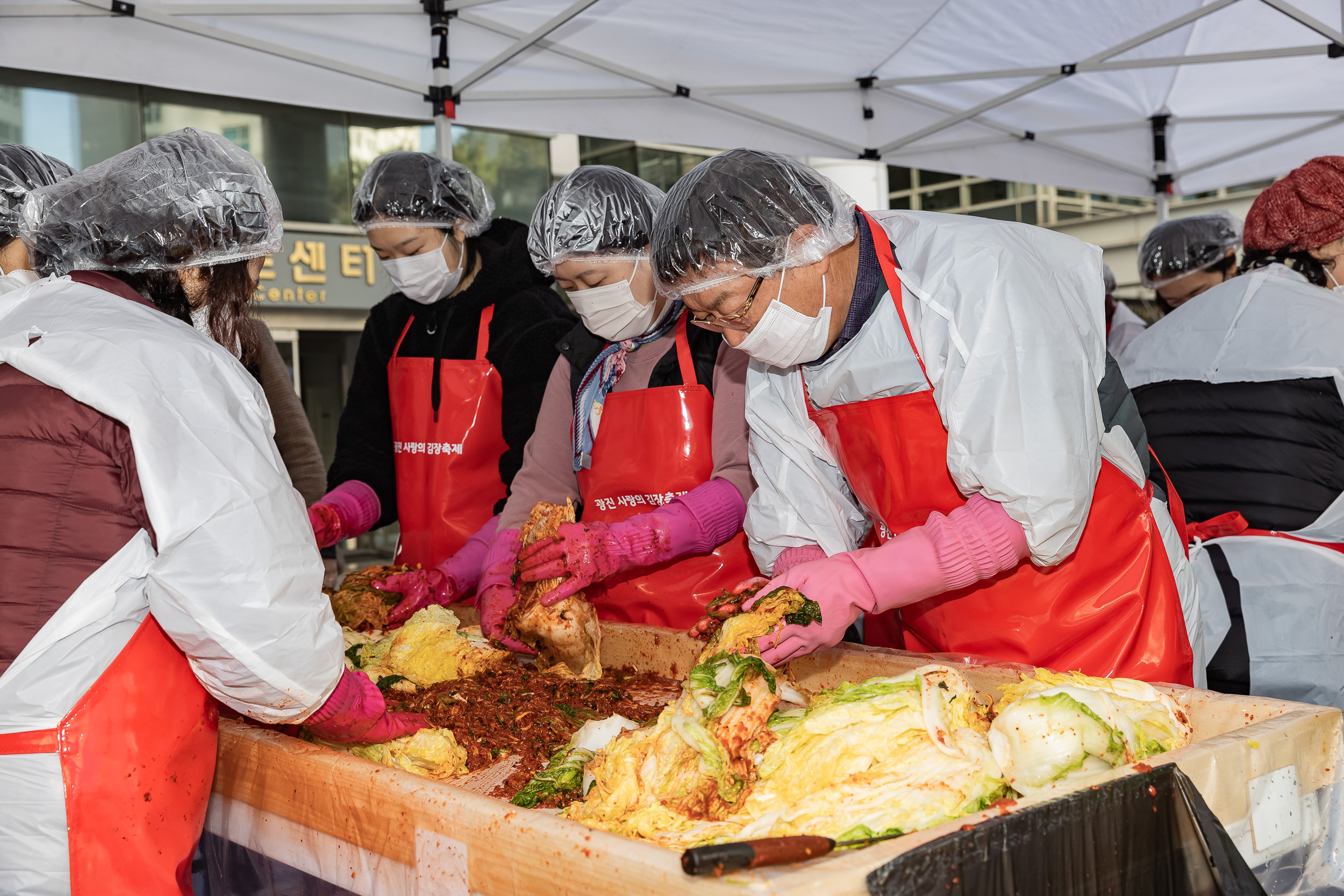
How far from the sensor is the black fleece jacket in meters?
3.47

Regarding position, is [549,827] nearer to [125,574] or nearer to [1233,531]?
[125,574]

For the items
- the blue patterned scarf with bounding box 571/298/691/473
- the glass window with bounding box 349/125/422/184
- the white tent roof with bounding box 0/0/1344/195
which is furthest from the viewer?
the glass window with bounding box 349/125/422/184

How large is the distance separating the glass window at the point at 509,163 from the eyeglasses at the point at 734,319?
408 inches

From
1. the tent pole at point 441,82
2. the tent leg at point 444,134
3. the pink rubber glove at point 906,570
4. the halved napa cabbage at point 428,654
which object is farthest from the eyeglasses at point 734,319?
the tent leg at point 444,134

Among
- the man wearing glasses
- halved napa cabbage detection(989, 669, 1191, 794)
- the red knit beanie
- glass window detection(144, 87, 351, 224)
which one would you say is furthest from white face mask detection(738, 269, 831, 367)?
glass window detection(144, 87, 351, 224)

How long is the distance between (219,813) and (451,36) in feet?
11.4

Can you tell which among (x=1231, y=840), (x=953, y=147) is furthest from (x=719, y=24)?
(x=1231, y=840)

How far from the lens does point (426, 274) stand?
3.57 meters

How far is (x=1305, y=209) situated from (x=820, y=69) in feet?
9.90

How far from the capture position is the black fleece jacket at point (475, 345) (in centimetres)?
347

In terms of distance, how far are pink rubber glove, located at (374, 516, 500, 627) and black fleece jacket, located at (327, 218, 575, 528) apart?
0.21 m

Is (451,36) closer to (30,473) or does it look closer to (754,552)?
(754,552)

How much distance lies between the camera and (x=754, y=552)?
267 centimetres

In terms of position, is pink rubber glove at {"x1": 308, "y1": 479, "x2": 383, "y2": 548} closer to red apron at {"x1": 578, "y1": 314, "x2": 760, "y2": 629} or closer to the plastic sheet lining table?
red apron at {"x1": 578, "y1": 314, "x2": 760, "y2": 629}
